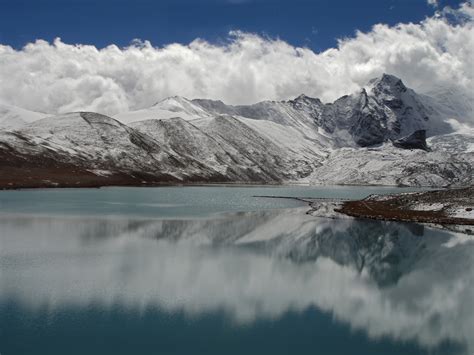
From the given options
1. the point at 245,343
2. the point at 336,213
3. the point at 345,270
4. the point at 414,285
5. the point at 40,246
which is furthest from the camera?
the point at 336,213

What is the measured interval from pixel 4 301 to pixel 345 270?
30180 mm

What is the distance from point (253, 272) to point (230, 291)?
23.3 feet

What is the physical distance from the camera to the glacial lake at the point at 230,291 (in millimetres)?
27844

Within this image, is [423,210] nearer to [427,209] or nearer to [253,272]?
[427,209]

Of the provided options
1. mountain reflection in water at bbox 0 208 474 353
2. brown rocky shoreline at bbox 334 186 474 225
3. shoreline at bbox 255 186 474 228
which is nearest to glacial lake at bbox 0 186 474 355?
mountain reflection in water at bbox 0 208 474 353

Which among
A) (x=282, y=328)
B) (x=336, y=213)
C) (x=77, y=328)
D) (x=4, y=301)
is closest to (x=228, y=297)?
(x=282, y=328)

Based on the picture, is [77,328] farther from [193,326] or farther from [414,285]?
[414,285]

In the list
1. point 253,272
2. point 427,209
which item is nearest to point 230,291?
point 253,272

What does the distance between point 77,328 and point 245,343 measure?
9.69m

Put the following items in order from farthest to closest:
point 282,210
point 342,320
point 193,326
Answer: point 282,210, point 342,320, point 193,326

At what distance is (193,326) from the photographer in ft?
96.7

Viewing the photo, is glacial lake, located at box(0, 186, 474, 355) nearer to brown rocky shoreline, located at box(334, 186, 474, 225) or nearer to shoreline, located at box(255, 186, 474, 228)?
shoreline, located at box(255, 186, 474, 228)

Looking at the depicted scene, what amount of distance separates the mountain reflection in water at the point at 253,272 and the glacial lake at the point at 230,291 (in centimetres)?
14

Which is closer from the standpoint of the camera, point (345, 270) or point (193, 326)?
point (193, 326)
